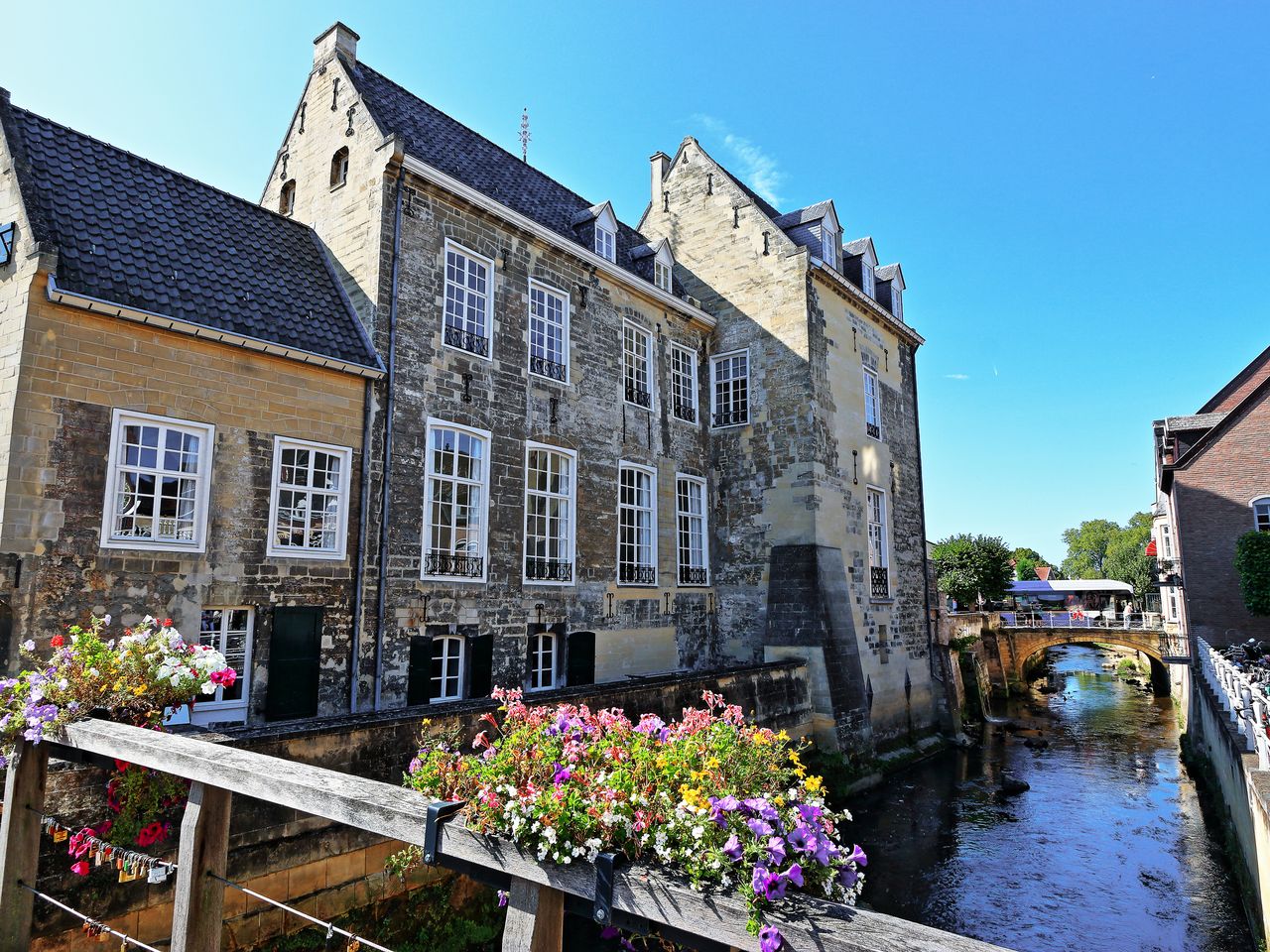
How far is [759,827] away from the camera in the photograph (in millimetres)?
2365

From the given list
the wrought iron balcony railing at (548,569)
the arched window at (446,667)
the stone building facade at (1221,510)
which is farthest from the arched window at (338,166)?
the stone building facade at (1221,510)

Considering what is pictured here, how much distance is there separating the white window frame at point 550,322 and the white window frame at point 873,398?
9974 millimetres

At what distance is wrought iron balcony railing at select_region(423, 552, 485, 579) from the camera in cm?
1291

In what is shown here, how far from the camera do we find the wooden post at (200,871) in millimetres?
3775

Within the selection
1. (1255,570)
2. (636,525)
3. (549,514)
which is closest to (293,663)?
(549,514)

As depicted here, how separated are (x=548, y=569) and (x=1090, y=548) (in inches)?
4723

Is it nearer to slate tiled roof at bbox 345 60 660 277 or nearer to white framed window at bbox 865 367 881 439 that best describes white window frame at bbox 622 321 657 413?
slate tiled roof at bbox 345 60 660 277

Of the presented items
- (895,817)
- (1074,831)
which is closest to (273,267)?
(895,817)

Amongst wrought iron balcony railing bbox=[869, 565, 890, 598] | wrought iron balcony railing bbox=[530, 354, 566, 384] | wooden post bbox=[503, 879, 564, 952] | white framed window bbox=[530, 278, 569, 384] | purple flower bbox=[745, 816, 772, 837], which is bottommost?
wooden post bbox=[503, 879, 564, 952]

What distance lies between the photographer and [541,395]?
15.3m

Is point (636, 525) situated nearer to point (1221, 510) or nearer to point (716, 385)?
point (716, 385)

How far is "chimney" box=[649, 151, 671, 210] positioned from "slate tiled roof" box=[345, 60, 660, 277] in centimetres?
357

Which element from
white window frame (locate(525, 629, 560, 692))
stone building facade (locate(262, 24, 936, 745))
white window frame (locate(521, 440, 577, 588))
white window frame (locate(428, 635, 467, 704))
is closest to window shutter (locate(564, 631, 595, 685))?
stone building facade (locate(262, 24, 936, 745))

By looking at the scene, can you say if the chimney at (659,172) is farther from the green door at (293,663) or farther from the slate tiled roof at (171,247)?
the green door at (293,663)
